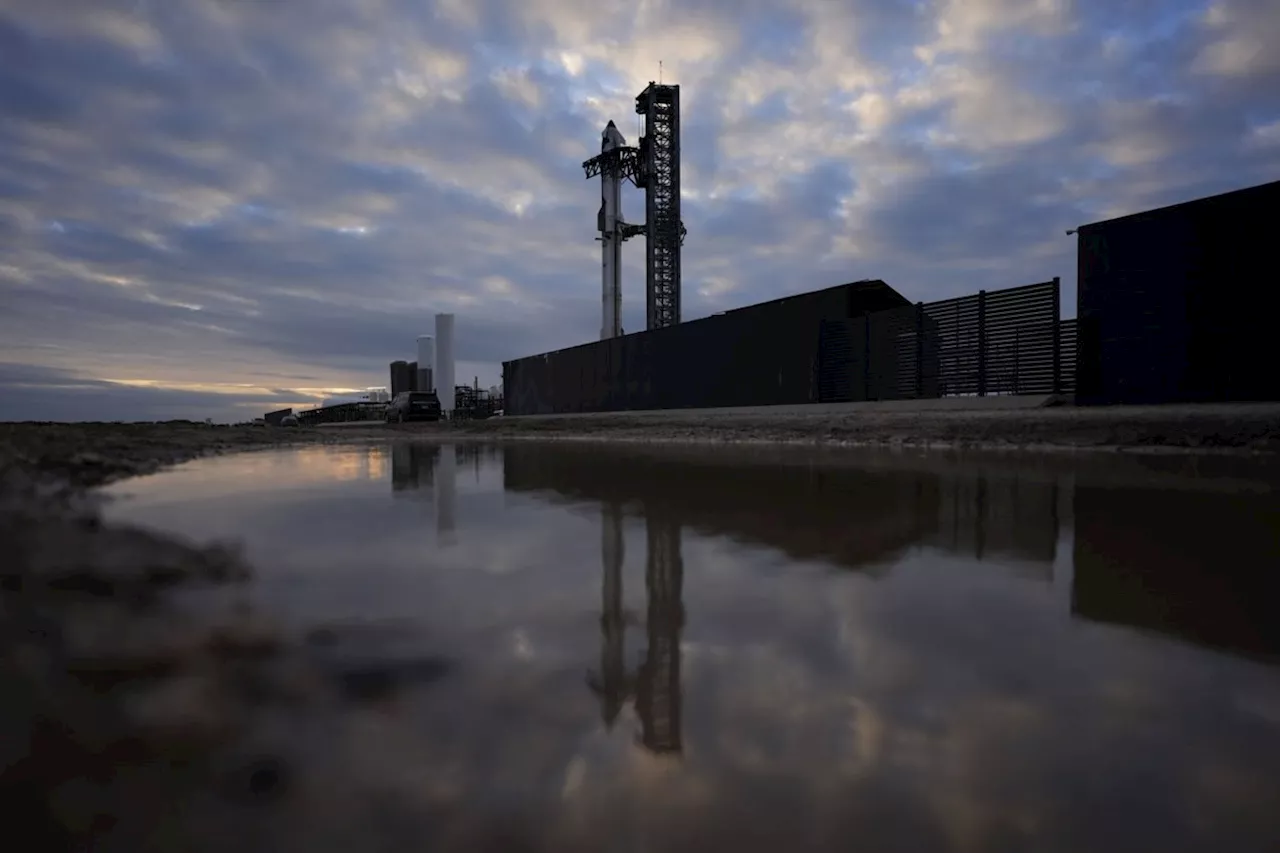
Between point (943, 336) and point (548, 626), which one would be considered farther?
point (943, 336)

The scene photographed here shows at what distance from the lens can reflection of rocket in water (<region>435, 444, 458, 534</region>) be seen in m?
4.20

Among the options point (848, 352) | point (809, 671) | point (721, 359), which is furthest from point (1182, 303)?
point (809, 671)

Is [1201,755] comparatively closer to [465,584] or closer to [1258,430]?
[465,584]

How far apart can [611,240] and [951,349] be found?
24.6 metres

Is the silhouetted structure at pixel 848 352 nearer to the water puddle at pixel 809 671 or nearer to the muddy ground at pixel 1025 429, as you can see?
the muddy ground at pixel 1025 429

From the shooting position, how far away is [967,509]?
4.45 metres

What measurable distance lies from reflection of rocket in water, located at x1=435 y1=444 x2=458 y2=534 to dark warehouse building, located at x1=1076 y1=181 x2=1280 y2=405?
10.8 metres

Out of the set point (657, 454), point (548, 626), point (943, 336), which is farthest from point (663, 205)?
point (548, 626)

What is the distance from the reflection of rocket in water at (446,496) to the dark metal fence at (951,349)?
10062mm

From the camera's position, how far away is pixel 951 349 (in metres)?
13.5

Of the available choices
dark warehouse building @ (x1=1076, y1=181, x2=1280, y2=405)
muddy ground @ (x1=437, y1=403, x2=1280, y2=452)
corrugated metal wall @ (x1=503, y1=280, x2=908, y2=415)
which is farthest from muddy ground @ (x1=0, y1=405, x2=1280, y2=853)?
corrugated metal wall @ (x1=503, y1=280, x2=908, y2=415)

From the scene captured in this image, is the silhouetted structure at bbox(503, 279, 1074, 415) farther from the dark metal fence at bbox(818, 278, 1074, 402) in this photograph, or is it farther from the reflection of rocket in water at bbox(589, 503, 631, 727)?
the reflection of rocket in water at bbox(589, 503, 631, 727)

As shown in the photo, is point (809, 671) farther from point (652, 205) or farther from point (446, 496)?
point (652, 205)

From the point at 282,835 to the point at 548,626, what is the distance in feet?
3.66
